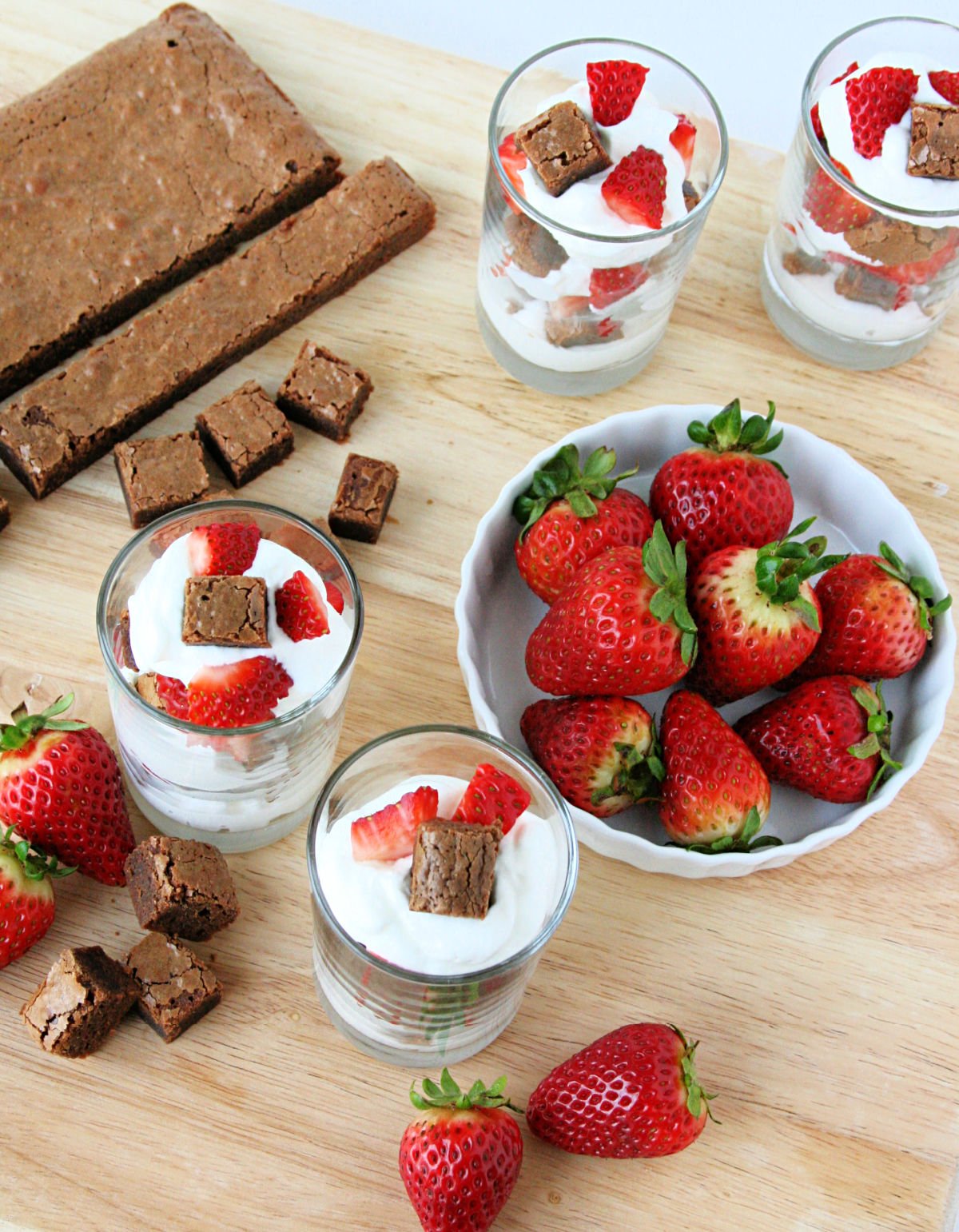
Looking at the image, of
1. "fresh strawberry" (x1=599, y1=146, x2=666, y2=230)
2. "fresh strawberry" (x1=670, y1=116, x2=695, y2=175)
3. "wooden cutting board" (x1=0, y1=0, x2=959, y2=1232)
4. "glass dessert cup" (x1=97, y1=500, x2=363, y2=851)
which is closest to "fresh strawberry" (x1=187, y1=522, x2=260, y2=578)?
"glass dessert cup" (x1=97, y1=500, x2=363, y2=851)

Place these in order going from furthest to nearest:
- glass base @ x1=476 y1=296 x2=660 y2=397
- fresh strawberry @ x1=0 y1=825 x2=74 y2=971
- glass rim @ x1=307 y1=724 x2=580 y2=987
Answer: glass base @ x1=476 y1=296 x2=660 y2=397, fresh strawberry @ x1=0 y1=825 x2=74 y2=971, glass rim @ x1=307 y1=724 x2=580 y2=987

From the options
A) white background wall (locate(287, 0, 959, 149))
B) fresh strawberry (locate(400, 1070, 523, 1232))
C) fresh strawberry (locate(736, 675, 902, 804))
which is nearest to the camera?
fresh strawberry (locate(400, 1070, 523, 1232))

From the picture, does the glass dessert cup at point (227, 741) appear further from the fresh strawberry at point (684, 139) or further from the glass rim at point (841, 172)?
the glass rim at point (841, 172)

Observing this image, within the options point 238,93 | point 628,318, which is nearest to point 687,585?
point 628,318

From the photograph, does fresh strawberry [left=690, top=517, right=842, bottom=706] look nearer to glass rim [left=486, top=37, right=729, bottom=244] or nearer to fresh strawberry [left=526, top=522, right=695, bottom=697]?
fresh strawberry [left=526, top=522, right=695, bottom=697]

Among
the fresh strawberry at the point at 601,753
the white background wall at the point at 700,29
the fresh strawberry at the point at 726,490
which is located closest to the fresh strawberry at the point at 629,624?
the fresh strawberry at the point at 601,753
